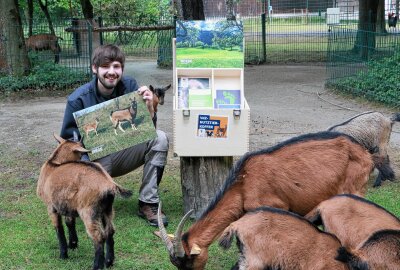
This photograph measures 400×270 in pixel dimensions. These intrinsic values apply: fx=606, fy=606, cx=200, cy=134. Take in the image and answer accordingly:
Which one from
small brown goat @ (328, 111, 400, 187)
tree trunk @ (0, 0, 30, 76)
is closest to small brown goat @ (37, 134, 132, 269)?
small brown goat @ (328, 111, 400, 187)

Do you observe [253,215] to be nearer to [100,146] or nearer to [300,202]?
[300,202]

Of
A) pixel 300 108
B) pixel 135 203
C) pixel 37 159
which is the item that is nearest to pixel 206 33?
pixel 135 203

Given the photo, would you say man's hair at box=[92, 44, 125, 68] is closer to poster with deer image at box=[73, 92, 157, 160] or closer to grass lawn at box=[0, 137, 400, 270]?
poster with deer image at box=[73, 92, 157, 160]

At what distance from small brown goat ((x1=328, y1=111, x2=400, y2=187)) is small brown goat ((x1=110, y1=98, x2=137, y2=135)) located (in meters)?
2.59

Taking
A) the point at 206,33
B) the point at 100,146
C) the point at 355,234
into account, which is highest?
the point at 206,33

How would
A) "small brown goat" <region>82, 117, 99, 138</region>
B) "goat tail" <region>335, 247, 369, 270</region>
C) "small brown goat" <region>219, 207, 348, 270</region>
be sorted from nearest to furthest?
"goat tail" <region>335, 247, 369, 270</region>
"small brown goat" <region>219, 207, 348, 270</region>
"small brown goat" <region>82, 117, 99, 138</region>

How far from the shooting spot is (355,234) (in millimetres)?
4176

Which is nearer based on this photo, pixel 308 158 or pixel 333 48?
pixel 308 158

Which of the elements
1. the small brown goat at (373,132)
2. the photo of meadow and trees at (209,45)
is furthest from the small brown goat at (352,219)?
the small brown goat at (373,132)

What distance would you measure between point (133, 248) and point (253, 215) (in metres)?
1.65

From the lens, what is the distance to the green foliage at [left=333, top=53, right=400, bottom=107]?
440 inches

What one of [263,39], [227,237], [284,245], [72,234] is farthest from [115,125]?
[263,39]

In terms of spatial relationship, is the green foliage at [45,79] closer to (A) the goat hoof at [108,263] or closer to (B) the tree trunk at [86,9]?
(B) the tree trunk at [86,9]

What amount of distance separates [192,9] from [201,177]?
771 cm
